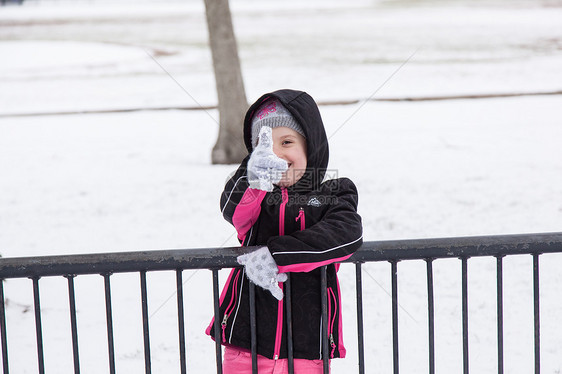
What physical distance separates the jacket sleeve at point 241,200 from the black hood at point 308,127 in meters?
0.19

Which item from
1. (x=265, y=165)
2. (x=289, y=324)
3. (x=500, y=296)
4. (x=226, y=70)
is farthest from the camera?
(x=226, y=70)

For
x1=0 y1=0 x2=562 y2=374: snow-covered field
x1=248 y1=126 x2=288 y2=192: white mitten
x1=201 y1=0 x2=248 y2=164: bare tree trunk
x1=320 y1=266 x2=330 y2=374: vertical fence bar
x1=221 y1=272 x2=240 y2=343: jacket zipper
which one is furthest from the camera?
x1=201 y1=0 x2=248 y2=164: bare tree trunk

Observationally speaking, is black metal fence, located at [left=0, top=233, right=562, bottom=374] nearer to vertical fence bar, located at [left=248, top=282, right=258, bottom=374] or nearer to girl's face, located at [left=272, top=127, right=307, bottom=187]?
vertical fence bar, located at [left=248, top=282, right=258, bottom=374]

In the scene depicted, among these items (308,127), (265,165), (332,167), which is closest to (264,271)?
(265,165)

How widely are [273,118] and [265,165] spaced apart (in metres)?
0.22

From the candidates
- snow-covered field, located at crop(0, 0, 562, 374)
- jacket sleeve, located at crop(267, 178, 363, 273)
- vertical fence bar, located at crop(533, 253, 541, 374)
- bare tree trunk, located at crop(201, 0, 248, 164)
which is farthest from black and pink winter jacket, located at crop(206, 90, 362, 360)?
bare tree trunk, located at crop(201, 0, 248, 164)

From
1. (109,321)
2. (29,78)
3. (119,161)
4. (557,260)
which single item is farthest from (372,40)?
(109,321)

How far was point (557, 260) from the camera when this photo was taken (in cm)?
597

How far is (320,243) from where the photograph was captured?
8.17 ft

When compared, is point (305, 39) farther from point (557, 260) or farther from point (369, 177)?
point (557, 260)

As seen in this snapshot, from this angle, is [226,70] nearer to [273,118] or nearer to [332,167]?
[332,167]

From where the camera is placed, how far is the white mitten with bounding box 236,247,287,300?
252 centimetres

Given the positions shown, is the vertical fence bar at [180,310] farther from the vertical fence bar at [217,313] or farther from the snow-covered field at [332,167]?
the snow-covered field at [332,167]

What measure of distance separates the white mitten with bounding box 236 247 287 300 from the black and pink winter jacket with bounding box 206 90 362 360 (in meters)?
0.03
